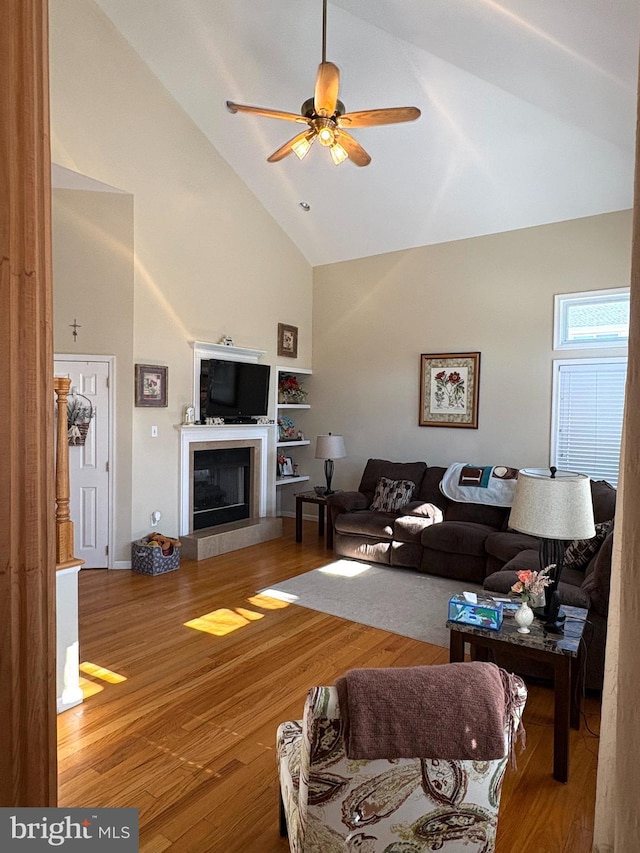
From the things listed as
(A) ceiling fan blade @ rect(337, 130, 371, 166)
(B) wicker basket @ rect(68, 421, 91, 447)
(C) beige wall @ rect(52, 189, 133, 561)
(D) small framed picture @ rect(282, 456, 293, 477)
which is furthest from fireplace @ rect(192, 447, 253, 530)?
(A) ceiling fan blade @ rect(337, 130, 371, 166)

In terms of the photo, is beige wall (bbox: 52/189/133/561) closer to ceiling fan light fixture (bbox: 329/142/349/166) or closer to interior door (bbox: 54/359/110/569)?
interior door (bbox: 54/359/110/569)

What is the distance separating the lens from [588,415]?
5.29 meters

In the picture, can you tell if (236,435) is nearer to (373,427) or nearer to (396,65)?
(373,427)

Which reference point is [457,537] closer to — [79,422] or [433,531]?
[433,531]

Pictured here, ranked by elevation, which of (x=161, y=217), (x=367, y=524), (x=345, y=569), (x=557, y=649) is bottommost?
(x=345, y=569)

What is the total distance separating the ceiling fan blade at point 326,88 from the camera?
129 inches

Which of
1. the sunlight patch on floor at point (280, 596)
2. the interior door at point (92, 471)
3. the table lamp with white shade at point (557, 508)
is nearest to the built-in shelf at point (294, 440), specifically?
the interior door at point (92, 471)

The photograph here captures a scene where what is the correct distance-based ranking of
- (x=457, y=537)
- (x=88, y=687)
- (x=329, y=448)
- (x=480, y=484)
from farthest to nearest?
(x=329, y=448), (x=480, y=484), (x=457, y=537), (x=88, y=687)

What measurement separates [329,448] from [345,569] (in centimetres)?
158

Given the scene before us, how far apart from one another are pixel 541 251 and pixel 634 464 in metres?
5.62

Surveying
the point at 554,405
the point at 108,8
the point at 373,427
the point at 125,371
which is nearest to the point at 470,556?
the point at 554,405

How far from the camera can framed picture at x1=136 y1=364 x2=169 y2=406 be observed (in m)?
5.10

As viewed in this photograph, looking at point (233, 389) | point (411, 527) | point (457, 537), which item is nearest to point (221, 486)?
point (233, 389)

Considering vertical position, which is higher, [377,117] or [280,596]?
[377,117]
